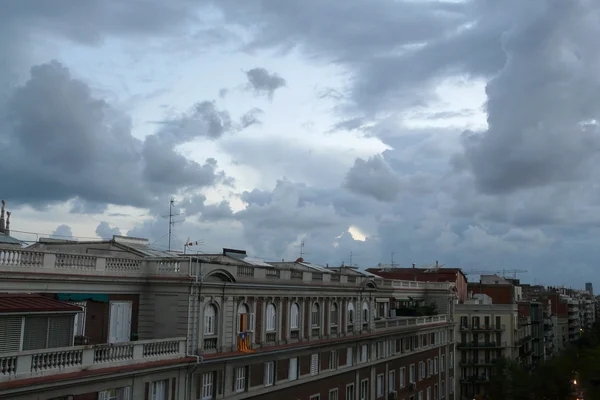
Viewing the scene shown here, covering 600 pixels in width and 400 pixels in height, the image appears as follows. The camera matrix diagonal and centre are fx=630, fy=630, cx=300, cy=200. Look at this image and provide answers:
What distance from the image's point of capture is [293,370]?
1738 inches

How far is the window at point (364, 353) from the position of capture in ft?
180

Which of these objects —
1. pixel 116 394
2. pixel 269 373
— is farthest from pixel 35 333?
pixel 269 373

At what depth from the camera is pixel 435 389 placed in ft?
244

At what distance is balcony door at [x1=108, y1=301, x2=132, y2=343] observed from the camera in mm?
32375

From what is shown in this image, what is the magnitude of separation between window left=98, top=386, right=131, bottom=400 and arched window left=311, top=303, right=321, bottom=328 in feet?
62.2

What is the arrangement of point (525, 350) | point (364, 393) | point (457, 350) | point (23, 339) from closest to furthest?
point (23, 339)
point (364, 393)
point (457, 350)
point (525, 350)

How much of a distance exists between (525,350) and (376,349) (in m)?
62.0

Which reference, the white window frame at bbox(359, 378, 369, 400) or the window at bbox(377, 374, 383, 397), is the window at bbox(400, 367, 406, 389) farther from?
the white window frame at bbox(359, 378, 369, 400)

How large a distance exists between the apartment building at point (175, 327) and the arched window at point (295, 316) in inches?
5.2

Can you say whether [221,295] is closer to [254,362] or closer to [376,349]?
[254,362]

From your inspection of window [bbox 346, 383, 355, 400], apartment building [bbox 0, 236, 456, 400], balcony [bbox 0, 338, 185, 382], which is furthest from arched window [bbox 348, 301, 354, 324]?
balcony [bbox 0, 338, 185, 382]

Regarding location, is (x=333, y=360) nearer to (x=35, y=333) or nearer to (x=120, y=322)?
(x=120, y=322)

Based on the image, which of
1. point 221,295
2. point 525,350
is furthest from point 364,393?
point 525,350

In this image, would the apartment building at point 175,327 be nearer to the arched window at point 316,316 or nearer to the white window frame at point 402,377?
the arched window at point 316,316
